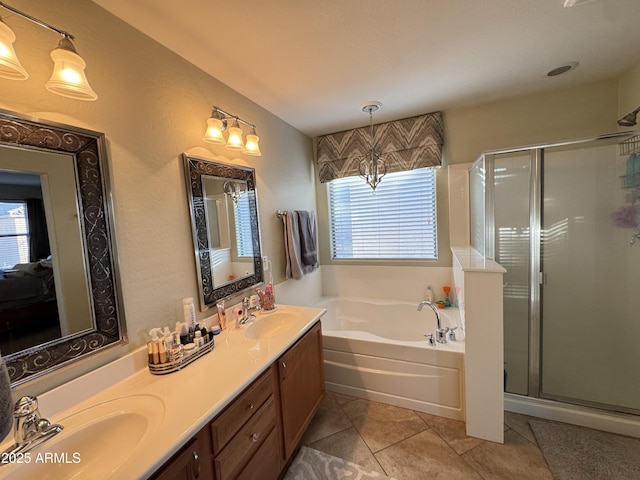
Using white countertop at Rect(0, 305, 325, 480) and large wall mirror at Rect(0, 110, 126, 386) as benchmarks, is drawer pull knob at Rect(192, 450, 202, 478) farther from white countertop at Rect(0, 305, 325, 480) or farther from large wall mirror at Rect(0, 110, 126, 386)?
large wall mirror at Rect(0, 110, 126, 386)

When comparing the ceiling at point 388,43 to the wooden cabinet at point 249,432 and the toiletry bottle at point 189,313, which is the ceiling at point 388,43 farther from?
the wooden cabinet at point 249,432

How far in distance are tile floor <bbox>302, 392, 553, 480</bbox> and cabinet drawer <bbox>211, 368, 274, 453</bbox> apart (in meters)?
0.81

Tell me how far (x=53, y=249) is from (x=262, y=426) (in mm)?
1150

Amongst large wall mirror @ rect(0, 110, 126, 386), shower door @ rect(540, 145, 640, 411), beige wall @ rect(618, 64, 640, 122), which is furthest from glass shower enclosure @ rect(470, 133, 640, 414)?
large wall mirror @ rect(0, 110, 126, 386)

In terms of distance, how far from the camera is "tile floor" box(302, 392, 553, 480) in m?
1.54

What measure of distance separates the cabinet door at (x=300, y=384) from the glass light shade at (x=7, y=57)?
58.0 inches

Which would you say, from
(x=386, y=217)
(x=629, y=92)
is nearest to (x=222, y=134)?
(x=386, y=217)

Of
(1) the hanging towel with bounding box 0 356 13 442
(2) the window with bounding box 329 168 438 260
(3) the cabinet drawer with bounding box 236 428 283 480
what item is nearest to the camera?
(1) the hanging towel with bounding box 0 356 13 442

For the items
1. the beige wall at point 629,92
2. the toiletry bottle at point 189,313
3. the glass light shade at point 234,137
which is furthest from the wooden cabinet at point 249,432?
the beige wall at point 629,92

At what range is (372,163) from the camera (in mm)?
2525

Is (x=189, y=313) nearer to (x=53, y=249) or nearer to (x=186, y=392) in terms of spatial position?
(x=186, y=392)

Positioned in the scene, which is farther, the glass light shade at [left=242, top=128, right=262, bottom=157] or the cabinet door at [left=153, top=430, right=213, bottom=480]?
the glass light shade at [left=242, top=128, right=262, bottom=157]

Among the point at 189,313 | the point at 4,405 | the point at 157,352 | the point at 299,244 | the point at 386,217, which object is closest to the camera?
the point at 4,405

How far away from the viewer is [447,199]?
8.99 ft
